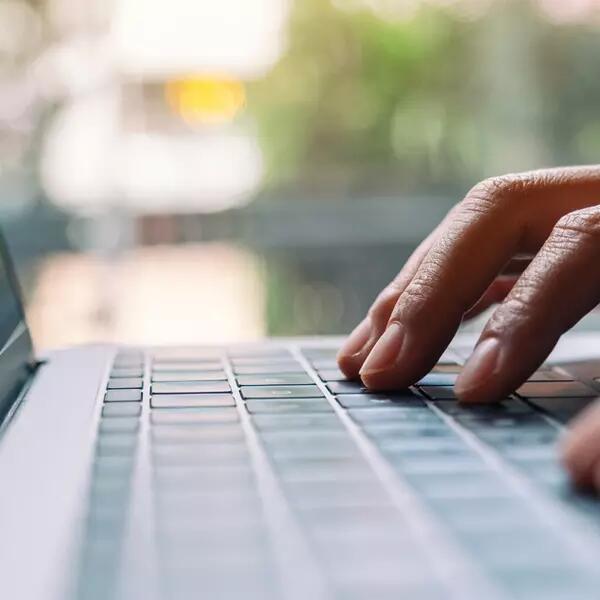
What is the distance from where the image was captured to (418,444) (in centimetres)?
38

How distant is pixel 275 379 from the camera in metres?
0.52

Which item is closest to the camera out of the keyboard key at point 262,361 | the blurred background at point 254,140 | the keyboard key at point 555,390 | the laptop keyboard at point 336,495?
the laptop keyboard at point 336,495

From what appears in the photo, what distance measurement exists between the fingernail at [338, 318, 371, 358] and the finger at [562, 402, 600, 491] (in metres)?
0.22

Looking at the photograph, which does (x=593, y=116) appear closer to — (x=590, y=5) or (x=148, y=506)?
(x=590, y=5)

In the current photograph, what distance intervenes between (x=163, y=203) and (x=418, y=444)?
205 cm

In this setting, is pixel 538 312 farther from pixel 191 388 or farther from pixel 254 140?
pixel 254 140

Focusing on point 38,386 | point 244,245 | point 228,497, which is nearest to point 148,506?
point 228,497

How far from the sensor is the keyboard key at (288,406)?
440mm

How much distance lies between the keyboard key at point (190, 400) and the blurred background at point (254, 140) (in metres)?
1.67

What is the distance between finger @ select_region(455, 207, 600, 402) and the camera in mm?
455

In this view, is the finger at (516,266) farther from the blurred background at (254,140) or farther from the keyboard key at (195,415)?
the blurred background at (254,140)

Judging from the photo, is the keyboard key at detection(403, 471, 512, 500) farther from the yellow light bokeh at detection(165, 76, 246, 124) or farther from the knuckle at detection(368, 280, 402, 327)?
the yellow light bokeh at detection(165, 76, 246, 124)

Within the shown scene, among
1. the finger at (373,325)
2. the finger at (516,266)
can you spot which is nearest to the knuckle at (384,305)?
the finger at (373,325)

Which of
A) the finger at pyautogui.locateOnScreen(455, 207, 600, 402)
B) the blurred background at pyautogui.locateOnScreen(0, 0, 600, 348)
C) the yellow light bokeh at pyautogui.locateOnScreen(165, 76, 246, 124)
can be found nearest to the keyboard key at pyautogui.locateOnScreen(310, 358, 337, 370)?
the finger at pyautogui.locateOnScreen(455, 207, 600, 402)
